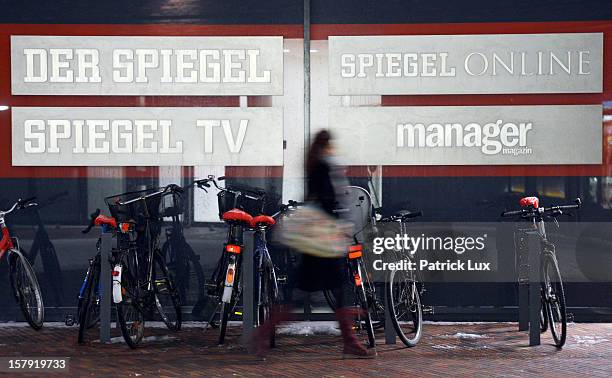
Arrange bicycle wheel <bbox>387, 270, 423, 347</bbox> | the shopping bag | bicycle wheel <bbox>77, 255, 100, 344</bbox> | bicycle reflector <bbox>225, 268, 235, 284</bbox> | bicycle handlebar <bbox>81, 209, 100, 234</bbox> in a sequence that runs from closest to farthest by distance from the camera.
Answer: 1. the shopping bag
2. bicycle reflector <bbox>225, 268, 235, 284</bbox>
3. bicycle wheel <bbox>387, 270, 423, 347</bbox>
4. bicycle wheel <bbox>77, 255, 100, 344</bbox>
5. bicycle handlebar <bbox>81, 209, 100, 234</bbox>

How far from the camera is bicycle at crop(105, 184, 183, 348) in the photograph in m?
8.41

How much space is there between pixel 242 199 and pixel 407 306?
2055 mm

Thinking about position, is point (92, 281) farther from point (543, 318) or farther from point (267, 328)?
point (543, 318)

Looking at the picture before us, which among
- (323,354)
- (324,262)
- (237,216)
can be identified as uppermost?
(237,216)

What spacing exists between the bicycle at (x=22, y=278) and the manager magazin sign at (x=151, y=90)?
81 cm

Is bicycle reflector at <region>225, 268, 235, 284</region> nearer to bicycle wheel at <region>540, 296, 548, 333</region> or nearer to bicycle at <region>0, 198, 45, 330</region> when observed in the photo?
bicycle at <region>0, 198, 45, 330</region>

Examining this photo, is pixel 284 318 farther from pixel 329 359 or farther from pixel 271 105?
pixel 271 105

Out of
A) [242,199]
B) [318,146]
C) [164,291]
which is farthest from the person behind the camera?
[242,199]

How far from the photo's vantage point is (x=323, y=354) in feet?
27.5

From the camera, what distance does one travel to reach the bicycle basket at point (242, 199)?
9414 millimetres

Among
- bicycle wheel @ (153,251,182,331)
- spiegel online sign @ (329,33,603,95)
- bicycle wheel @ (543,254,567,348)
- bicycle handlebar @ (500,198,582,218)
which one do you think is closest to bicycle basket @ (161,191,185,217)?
bicycle wheel @ (153,251,182,331)

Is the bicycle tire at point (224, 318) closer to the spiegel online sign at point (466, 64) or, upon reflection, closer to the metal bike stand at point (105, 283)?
the metal bike stand at point (105, 283)

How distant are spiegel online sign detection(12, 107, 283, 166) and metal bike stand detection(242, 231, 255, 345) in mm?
1548

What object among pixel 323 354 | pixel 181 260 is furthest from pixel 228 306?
pixel 181 260
